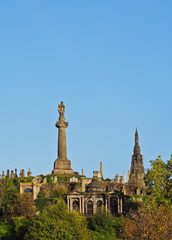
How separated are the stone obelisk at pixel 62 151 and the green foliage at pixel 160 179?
33987 millimetres

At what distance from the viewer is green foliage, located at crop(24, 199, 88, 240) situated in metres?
65.2

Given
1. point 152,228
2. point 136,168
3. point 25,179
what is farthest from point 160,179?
point 136,168

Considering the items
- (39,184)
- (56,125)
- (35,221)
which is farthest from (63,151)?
(35,221)

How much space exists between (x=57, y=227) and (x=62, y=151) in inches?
1915

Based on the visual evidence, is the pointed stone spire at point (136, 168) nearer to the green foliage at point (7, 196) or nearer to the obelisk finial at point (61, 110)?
the obelisk finial at point (61, 110)

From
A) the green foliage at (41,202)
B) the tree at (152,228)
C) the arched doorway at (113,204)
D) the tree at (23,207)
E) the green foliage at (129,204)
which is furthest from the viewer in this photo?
the arched doorway at (113,204)

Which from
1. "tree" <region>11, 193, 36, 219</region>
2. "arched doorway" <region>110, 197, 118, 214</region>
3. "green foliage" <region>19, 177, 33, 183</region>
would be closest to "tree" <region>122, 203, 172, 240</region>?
"tree" <region>11, 193, 36, 219</region>

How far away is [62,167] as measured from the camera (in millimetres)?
111938

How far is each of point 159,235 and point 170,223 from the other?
279 cm

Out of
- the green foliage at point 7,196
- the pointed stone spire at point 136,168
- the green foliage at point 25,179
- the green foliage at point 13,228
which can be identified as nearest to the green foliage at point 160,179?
the green foliage at point 13,228

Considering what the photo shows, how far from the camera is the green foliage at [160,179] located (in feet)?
257

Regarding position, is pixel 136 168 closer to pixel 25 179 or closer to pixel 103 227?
pixel 25 179

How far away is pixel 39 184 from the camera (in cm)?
10081

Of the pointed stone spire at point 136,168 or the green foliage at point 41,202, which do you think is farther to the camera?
the pointed stone spire at point 136,168
